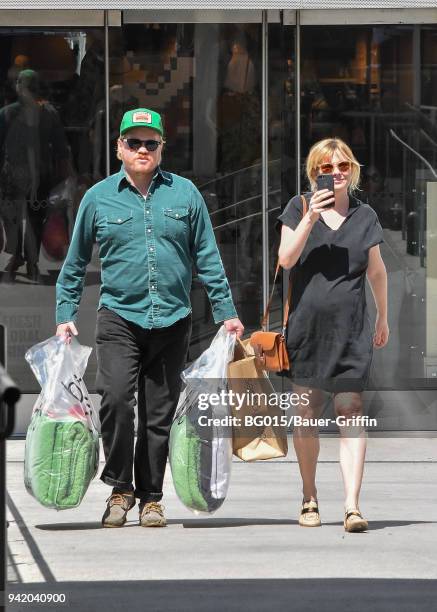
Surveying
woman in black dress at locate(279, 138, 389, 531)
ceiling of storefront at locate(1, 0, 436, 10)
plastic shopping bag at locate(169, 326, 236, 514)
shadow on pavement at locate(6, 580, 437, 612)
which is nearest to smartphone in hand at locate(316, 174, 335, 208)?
woman in black dress at locate(279, 138, 389, 531)

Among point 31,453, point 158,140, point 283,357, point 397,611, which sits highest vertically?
point 158,140

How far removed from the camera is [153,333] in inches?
260

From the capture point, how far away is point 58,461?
650 cm

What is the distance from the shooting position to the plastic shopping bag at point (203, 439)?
650 cm

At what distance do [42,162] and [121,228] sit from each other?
3.39 metres

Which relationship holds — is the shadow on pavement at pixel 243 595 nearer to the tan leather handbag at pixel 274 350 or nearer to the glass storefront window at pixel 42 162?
the tan leather handbag at pixel 274 350

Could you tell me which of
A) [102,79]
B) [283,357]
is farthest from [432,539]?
[102,79]

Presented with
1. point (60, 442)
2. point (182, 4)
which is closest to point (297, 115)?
point (182, 4)

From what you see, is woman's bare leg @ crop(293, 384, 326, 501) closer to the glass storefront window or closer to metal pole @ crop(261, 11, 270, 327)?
metal pole @ crop(261, 11, 270, 327)

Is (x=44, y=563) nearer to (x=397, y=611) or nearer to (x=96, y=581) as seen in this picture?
(x=96, y=581)

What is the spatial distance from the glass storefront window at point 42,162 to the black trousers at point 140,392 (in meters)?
3.21

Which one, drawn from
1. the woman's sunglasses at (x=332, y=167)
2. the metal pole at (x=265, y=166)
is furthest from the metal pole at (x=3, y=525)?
the metal pole at (x=265, y=166)

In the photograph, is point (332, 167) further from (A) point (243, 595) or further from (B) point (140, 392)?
(A) point (243, 595)

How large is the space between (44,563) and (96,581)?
0.40 meters
